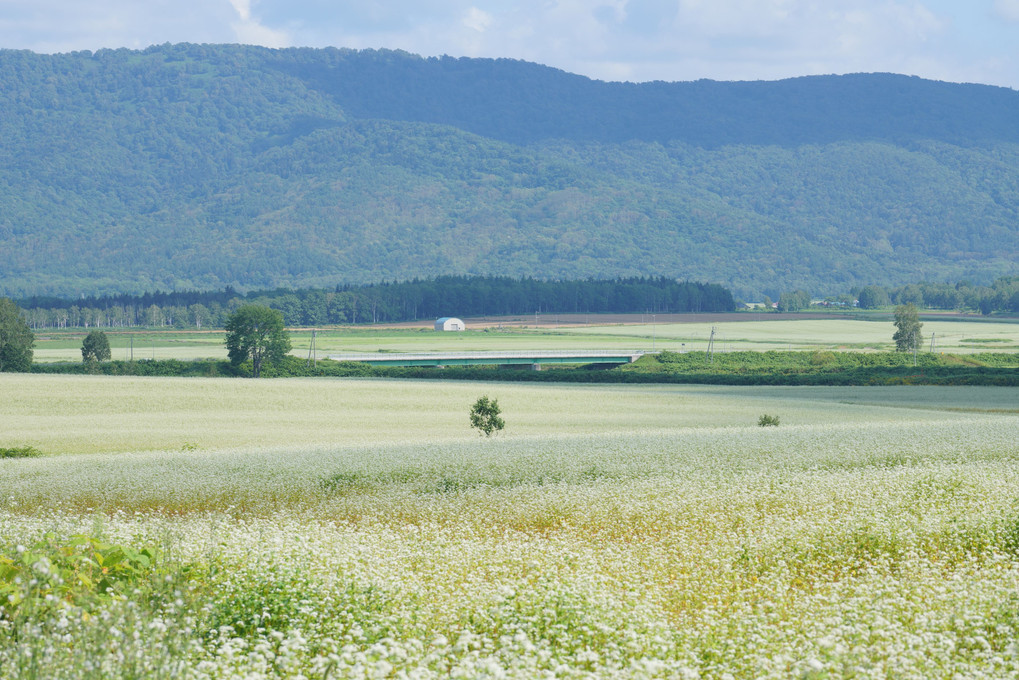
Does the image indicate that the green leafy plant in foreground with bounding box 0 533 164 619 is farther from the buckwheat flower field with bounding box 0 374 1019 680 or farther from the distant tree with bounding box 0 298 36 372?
the distant tree with bounding box 0 298 36 372

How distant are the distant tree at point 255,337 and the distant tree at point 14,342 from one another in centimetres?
1294

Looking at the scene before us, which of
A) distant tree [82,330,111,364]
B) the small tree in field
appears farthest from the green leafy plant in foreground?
distant tree [82,330,111,364]

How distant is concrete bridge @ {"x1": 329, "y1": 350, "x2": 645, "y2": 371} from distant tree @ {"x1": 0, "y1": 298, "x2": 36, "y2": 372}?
23158mm

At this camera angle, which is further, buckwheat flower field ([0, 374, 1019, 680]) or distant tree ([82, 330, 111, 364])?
distant tree ([82, 330, 111, 364])

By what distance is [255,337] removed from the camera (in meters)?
78.1

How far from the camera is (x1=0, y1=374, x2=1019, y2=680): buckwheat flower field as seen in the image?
21.8ft

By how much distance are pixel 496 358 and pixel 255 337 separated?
73.1 ft

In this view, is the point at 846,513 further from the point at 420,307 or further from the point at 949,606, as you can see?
the point at 420,307

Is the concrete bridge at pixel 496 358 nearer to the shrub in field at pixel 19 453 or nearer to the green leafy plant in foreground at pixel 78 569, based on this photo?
the shrub in field at pixel 19 453

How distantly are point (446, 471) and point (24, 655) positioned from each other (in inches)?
463

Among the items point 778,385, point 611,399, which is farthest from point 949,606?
point 778,385

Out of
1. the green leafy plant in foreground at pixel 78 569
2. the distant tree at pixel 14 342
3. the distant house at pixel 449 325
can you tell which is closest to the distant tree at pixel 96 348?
the distant tree at pixel 14 342

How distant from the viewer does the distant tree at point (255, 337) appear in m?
77.4

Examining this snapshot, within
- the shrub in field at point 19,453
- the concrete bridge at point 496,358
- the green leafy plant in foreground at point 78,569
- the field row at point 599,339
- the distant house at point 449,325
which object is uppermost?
the distant house at point 449,325
